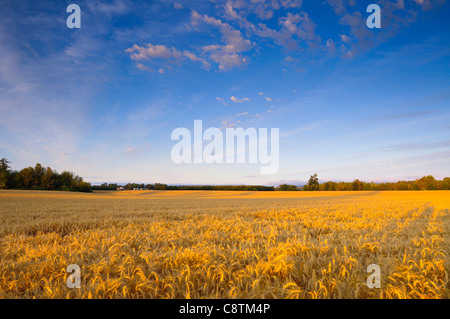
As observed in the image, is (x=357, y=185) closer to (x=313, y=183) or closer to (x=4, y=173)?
(x=313, y=183)

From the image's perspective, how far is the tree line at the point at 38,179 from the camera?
75.6 meters

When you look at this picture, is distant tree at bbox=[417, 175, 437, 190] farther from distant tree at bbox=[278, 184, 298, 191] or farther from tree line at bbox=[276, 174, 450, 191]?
distant tree at bbox=[278, 184, 298, 191]

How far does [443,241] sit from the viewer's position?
5.35 metres

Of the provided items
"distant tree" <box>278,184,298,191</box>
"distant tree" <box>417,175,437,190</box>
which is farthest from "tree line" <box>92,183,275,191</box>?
"distant tree" <box>417,175,437,190</box>

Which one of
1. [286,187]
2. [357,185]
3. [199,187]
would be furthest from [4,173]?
[357,185]

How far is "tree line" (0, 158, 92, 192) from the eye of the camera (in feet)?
248

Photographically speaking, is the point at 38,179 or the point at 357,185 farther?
the point at 357,185

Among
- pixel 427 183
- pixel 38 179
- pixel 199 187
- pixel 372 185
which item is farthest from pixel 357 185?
pixel 38 179

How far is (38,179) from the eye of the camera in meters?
80.8

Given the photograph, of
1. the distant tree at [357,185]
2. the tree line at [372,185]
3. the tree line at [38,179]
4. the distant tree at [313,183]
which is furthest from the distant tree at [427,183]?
the tree line at [38,179]

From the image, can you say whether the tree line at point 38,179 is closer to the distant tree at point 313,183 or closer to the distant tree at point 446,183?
the distant tree at point 313,183

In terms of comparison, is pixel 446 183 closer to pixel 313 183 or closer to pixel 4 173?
pixel 313 183
